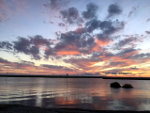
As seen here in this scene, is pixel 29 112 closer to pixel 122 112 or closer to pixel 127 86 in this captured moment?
pixel 122 112

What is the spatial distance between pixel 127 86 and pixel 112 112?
185 ft

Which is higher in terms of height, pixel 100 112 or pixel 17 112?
pixel 17 112

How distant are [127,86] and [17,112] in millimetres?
66846

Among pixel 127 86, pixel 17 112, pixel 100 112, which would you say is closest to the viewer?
pixel 17 112

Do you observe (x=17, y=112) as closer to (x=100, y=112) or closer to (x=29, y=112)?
(x=29, y=112)

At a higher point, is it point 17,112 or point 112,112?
point 17,112

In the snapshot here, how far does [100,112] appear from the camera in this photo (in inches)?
817

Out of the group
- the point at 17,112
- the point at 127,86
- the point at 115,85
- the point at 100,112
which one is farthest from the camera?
the point at 115,85

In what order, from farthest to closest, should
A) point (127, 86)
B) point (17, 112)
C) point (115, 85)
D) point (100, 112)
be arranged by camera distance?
Answer: point (115, 85) → point (127, 86) → point (100, 112) → point (17, 112)

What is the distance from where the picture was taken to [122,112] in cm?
2103

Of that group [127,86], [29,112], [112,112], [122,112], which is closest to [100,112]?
[112,112]

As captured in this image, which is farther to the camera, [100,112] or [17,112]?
[100,112]

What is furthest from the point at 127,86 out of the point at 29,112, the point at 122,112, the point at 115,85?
the point at 29,112

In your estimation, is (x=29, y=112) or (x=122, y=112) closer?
(x=29, y=112)
